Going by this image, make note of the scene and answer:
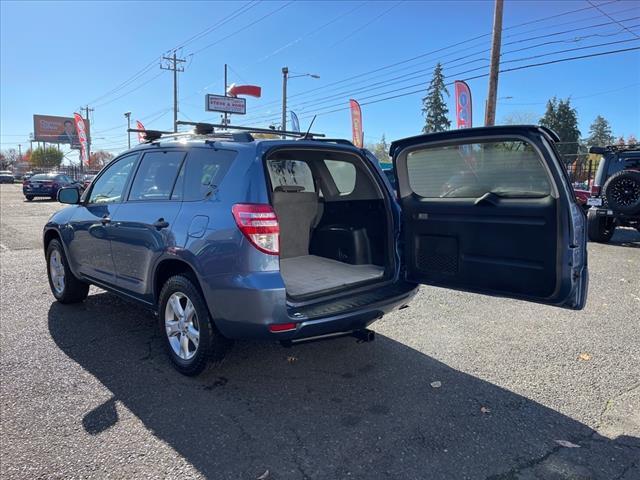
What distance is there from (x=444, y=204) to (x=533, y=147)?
2.57 feet

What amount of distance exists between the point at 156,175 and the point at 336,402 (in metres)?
2.43

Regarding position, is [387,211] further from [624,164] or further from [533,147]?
[624,164]

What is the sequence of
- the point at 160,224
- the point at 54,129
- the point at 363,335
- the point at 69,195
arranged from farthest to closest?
the point at 54,129 → the point at 69,195 → the point at 160,224 → the point at 363,335

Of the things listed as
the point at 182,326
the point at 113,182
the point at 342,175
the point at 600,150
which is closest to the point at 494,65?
the point at 600,150

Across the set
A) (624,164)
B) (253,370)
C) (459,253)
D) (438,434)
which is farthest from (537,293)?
(624,164)

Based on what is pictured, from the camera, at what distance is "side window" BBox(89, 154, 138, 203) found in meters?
4.45

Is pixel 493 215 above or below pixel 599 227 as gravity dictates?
above

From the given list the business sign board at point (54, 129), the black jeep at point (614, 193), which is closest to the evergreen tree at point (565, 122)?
the black jeep at point (614, 193)

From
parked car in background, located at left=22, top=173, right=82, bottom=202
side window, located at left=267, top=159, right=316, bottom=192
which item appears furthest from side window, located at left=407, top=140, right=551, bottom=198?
parked car in background, located at left=22, top=173, right=82, bottom=202

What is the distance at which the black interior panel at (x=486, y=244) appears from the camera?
3078mm

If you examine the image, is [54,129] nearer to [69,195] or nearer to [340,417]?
[69,195]

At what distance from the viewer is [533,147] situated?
9.80ft

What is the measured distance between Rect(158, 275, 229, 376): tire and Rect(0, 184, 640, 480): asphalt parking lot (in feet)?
0.55

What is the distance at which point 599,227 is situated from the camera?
35.1ft
